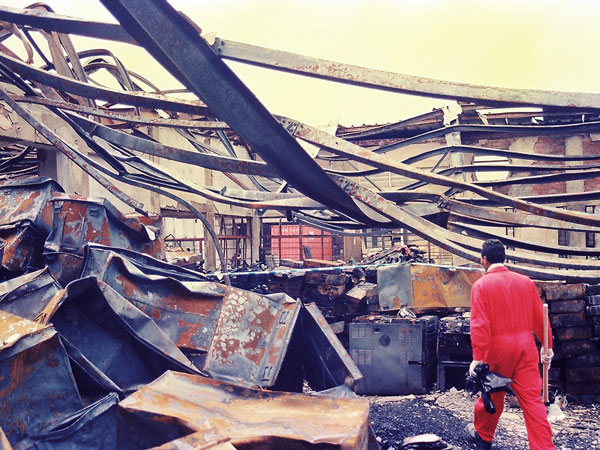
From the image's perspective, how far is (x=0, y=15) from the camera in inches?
101

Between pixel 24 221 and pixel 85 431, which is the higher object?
pixel 24 221

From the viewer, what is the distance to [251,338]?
3283mm

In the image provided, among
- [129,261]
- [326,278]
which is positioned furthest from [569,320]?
[129,261]

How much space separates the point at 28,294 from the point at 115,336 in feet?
2.10

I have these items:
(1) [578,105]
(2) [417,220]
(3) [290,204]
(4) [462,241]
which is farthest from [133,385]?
(1) [578,105]

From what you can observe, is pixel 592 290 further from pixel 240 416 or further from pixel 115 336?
pixel 115 336

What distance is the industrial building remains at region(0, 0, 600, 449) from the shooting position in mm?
2178

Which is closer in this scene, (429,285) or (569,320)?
(569,320)

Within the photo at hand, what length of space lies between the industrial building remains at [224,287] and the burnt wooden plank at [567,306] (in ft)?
0.05

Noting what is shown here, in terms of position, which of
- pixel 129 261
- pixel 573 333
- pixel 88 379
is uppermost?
pixel 129 261

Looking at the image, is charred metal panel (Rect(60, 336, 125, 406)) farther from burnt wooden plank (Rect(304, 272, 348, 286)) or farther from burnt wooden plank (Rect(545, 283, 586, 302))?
burnt wooden plank (Rect(545, 283, 586, 302))

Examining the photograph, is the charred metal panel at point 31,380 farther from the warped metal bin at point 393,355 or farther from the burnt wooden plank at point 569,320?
the burnt wooden plank at point 569,320

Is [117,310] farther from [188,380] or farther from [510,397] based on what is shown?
[510,397]

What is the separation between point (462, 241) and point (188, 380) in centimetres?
238
